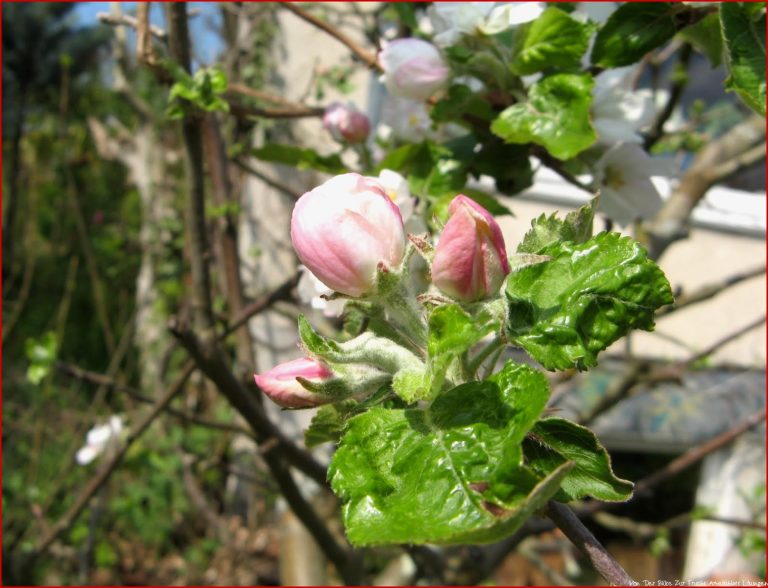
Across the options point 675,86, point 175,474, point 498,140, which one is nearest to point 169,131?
point 175,474

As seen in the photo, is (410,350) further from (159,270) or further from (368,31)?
(159,270)

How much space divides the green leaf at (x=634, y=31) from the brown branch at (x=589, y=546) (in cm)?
48

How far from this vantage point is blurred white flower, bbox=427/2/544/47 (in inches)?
26.0

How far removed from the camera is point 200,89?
0.77m

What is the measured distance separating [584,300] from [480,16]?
422 millimetres

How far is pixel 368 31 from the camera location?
1.69m

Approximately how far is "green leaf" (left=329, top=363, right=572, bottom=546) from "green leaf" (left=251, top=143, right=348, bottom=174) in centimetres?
54

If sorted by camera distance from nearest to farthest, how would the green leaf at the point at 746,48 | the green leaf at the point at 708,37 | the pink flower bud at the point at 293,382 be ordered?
the pink flower bud at the point at 293,382
the green leaf at the point at 746,48
the green leaf at the point at 708,37

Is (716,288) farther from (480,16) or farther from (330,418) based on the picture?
(330,418)

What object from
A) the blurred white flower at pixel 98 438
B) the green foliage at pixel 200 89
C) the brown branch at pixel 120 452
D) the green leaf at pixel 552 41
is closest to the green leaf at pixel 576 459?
the green leaf at pixel 552 41

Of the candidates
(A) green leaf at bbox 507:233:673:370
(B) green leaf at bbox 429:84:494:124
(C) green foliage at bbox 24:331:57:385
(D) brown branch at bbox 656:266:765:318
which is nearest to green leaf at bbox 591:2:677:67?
(B) green leaf at bbox 429:84:494:124

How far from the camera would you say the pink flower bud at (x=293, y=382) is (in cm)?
40

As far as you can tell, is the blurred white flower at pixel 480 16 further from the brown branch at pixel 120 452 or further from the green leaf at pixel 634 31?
the brown branch at pixel 120 452

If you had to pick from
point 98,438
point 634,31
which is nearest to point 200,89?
point 634,31
